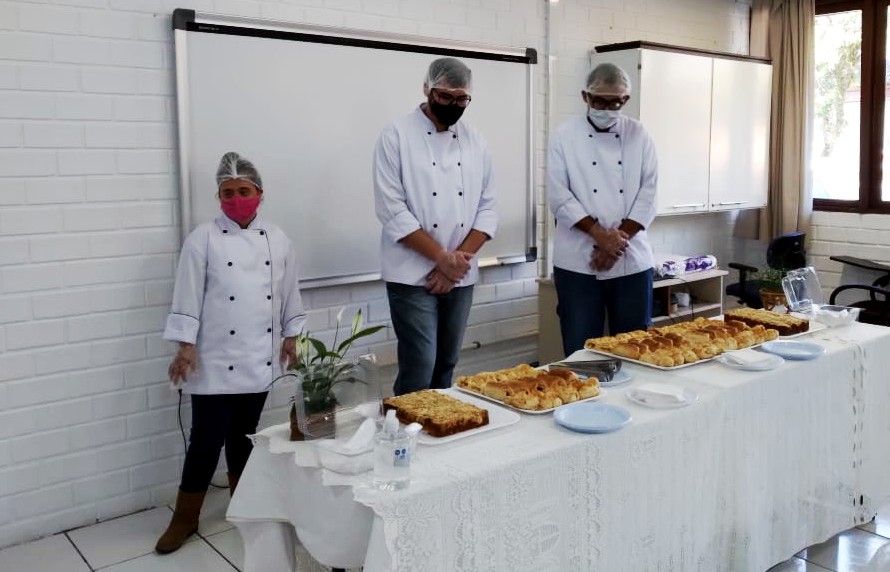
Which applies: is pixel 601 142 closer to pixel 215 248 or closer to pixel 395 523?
pixel 215 248

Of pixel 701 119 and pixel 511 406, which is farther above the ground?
pixel 701 119

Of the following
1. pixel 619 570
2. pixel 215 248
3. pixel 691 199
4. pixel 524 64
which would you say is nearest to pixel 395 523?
pixel 619 570

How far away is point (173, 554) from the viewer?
9.49 feet

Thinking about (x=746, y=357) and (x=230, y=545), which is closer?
(x=746, y=357)

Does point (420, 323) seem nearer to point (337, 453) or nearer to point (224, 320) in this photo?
point (224, 320)

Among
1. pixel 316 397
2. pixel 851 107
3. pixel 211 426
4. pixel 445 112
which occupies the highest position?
pixel 851 107

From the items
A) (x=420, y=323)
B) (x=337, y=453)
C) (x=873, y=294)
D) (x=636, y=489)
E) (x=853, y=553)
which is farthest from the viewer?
(x=873, y=294)

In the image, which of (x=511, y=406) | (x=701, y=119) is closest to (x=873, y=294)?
(x=701, y=119)

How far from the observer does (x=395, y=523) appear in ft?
5.11

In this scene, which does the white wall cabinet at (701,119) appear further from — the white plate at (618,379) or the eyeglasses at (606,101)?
the white plate at (618,379)

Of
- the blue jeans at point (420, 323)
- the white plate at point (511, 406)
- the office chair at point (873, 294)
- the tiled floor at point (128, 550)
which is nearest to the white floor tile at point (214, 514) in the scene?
the tiled floor at point (128, 550)

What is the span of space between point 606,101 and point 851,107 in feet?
10.2

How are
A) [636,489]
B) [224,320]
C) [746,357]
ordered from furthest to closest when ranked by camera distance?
1. [224,320]
2. [746,357]
3. [636,489]

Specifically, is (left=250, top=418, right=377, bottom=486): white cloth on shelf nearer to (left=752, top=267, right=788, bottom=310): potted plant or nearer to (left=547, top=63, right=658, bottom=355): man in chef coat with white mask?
(left=547, top=63, right=658, bottom=355): man in chef coat with white mask
